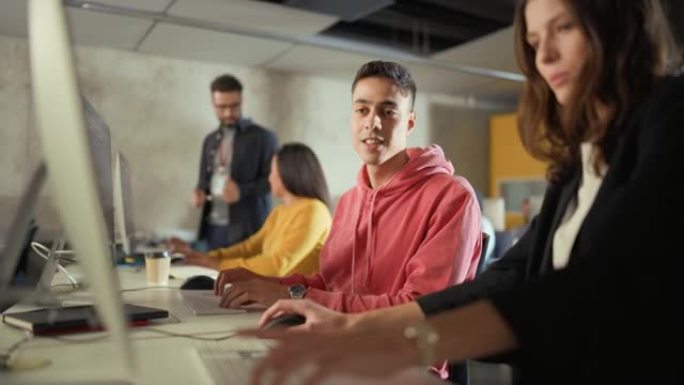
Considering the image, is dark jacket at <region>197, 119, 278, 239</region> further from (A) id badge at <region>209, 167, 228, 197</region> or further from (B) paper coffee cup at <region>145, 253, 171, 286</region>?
(B) paper coffee cup at <region>145, 253, 171, 286</region>

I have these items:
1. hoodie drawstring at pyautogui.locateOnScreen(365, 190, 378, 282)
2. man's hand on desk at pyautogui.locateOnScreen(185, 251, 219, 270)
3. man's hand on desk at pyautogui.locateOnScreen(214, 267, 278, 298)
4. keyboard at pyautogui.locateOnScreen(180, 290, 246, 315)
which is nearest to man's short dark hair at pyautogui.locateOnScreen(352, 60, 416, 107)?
hoodie drawstring at pyautogui.locateOnScreen(365, 190, 378, 282)

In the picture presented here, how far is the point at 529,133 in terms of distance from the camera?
1039 millimetres

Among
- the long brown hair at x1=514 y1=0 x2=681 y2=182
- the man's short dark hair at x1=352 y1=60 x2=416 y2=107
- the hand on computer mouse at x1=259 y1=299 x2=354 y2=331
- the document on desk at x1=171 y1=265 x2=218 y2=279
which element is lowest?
the document on desk at x1=171 y1=265 x2=218 y2=279

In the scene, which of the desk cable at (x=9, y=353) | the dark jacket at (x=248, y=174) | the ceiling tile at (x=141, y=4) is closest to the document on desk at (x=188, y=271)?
the dark jacket at (x=248, y=174)

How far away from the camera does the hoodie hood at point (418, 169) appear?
1542mm

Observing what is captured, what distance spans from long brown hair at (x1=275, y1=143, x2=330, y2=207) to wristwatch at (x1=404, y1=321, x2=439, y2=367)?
1821 mm

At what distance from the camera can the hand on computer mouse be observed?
970 mm

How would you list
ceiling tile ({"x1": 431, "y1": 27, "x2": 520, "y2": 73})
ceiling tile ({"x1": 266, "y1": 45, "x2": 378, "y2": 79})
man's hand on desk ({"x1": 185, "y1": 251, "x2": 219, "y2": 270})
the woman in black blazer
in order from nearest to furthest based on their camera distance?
the woman in black blazer → man's hand on desk ({"x1": 185, "y1": 251, "x2": 219, "y2": 270}) → ceiling tile ({"x1": 431, "y1": 27, "x2": 520, "y2": 73}) → ceiling tile ({"x1": 266, "y1": 45, "x2": 378, "y2": 79})

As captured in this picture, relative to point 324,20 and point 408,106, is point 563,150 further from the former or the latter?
point 324,20

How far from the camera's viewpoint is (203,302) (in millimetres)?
1368

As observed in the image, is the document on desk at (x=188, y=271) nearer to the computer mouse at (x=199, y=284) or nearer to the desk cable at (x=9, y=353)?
the computer mouse at (x=199, y=284)

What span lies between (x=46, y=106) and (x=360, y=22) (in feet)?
13.3

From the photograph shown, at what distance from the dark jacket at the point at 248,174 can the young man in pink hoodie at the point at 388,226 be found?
1443 mm

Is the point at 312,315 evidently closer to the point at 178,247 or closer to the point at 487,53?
the point at 178,247
